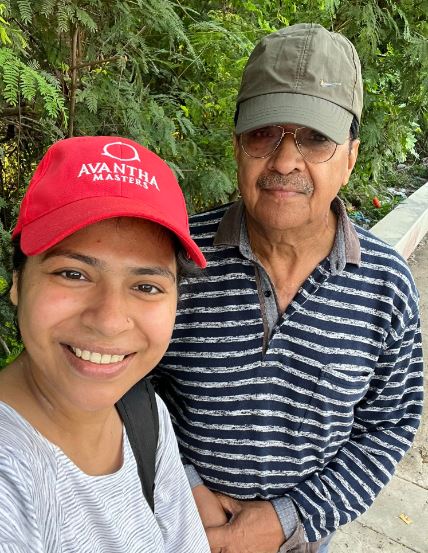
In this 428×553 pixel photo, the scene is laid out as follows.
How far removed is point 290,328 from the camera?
5.94 ft

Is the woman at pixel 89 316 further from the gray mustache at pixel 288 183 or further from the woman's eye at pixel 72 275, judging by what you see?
the gray mustache at pixel 288 183

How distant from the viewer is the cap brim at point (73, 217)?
1114mm

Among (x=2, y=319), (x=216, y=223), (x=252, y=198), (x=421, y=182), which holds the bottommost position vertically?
(x=421, y=182)

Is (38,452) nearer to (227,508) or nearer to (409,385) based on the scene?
(227,508)

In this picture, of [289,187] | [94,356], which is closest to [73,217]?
[94,356]

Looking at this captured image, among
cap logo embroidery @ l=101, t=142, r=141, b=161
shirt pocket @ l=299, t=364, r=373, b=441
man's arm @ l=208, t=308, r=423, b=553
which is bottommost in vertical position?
man's arm @ l=208, t=308, r=423, b=553

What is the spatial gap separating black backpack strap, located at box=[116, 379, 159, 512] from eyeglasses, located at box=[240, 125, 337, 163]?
0.84 m

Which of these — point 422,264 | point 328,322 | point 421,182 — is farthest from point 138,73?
point 421,182

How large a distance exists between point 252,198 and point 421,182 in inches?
293

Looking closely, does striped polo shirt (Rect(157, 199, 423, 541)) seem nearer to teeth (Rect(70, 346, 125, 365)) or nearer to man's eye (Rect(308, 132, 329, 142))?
man's eye (Rect(308, 132, 329, 142))

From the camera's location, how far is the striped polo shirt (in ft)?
5.98

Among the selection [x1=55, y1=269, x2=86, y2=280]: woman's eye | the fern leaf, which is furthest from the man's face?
the fern leaf

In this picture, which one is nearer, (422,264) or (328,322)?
(328,322)

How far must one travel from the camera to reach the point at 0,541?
2.88 ft
